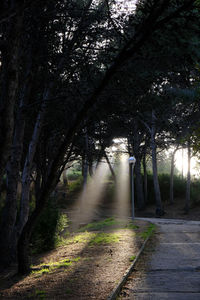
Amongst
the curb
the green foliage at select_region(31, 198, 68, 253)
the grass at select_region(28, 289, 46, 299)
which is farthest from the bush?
the grass at select_region(28, 289, 46, 299)

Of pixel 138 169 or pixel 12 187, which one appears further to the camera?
pixel 138 169

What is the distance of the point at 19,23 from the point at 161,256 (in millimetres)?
6305

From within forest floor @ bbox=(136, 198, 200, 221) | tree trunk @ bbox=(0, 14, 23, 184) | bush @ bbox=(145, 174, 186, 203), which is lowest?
forest floor @ bbox=(136, 198, 200, 221)

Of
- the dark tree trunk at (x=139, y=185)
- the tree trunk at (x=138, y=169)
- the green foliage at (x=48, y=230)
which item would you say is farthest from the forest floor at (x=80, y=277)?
the dark tree trunk at (x=139, y=185)

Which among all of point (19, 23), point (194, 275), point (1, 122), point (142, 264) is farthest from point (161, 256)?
point (19, 23)

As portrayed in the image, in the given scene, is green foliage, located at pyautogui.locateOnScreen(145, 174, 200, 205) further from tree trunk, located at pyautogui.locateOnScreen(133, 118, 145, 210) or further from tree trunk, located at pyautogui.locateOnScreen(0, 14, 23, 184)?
tree trunk, located at pyautogui.locateOnScreen(0, 14, 23, 184)

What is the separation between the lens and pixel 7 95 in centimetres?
640

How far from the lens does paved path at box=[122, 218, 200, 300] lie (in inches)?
230

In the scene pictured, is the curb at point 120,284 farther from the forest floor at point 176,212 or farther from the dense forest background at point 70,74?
the forest floor at point 176,212

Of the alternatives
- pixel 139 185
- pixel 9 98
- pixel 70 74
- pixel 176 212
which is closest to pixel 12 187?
pixel 70 74

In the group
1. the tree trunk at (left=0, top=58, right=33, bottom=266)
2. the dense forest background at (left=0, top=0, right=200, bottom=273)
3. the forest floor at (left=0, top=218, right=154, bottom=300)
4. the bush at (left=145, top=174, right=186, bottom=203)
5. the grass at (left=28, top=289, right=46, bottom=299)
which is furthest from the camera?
the bush at (left=145, top=174, right=186, bottom=203)

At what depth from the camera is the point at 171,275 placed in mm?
7215

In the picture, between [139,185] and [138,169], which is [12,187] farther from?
[138,169]

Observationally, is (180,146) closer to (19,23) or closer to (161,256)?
(161,256)
